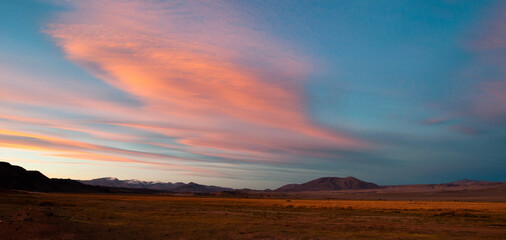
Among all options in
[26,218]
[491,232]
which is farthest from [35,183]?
[491,232]

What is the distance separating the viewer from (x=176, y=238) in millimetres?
20359

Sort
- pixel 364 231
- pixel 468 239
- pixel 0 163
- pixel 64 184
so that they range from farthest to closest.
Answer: pixel 64 184 < pixel 0 163 < pixel 364 231 < pixel 468 239

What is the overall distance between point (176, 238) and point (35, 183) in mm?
160112

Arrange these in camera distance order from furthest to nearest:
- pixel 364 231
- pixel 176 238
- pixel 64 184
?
1. pixel 64 184
2. pixel 364 231
3. pixel 176 238

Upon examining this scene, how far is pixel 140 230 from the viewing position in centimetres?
2355

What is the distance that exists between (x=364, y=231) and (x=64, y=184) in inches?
6833

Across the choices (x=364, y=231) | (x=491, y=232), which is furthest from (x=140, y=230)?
(x=491, y=232)

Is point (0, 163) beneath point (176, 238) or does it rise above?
above

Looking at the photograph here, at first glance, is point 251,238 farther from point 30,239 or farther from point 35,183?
point 35,183

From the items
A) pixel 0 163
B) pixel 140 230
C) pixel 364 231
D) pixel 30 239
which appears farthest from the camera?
pixel 0 163

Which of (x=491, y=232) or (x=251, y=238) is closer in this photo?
(x=251, y=238)

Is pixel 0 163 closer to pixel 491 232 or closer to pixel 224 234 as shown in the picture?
pixel 224 234

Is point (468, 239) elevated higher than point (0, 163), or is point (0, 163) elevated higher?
point (0, 163)

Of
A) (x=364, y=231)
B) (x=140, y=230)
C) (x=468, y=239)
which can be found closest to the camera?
(x=468, y=239)
